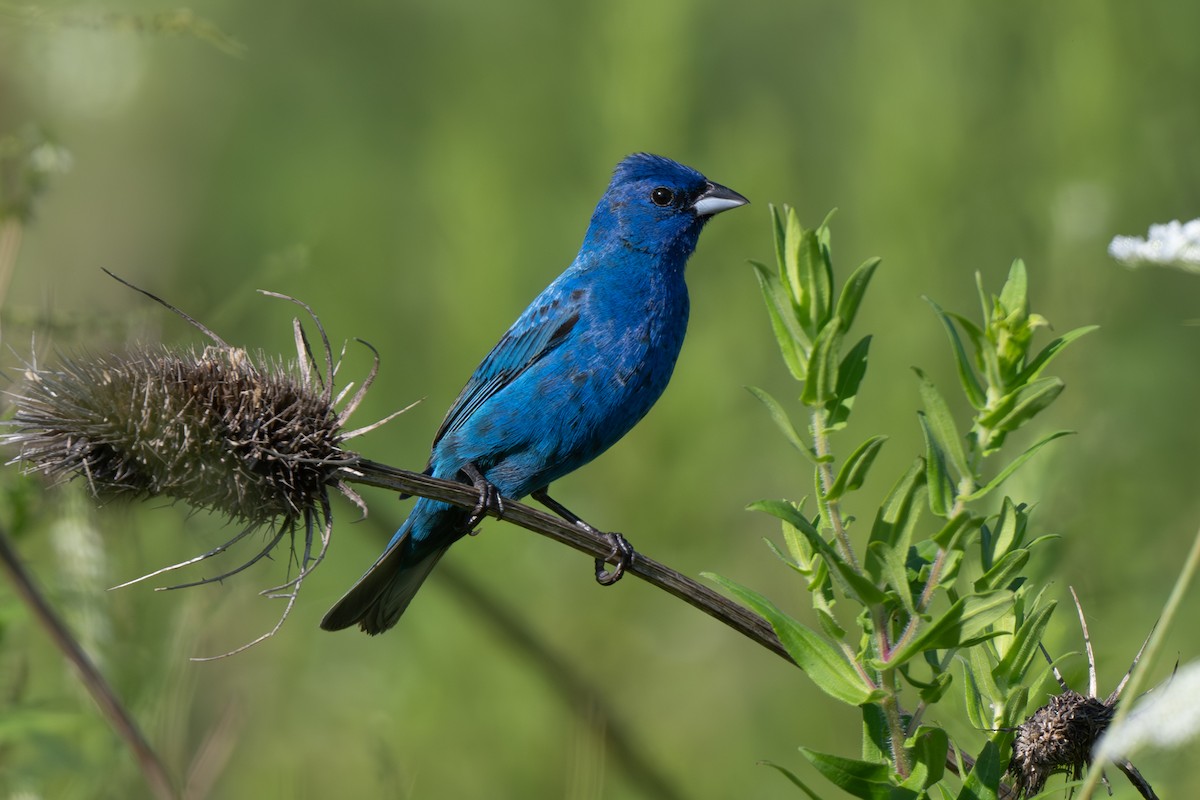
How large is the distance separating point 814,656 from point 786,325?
0.41 meters

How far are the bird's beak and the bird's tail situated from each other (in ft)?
4.52

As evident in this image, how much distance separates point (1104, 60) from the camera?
4.61 meters

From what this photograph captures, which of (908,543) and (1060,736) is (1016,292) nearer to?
(908,543)

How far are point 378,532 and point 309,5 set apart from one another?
6.01 metres

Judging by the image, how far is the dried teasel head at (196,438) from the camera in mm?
2021

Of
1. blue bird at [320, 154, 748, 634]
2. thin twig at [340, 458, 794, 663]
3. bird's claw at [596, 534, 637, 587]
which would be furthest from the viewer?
blue bird at [320, 154, 748, 634]

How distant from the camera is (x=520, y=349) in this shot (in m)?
3.86

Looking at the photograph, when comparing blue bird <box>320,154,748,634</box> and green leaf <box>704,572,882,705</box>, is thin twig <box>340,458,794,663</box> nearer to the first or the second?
green leaf <box>704,572,882,705</box>

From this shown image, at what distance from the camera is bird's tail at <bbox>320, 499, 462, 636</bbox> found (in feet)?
11.4

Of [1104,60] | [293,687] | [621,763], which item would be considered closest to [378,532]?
[621,763]

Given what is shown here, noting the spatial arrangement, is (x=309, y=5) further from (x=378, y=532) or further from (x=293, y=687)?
(x=378, y=532)

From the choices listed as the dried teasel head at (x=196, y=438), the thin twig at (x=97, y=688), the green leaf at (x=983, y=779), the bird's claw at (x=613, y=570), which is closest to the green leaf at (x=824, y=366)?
the green leaf at (x=983, y=779)

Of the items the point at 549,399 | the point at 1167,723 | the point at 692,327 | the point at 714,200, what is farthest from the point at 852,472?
the point at 692,327

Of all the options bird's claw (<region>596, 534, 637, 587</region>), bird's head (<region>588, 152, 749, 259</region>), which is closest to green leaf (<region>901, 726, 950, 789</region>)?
bird's claw (<region>596, 534, 637, 587</region>)
